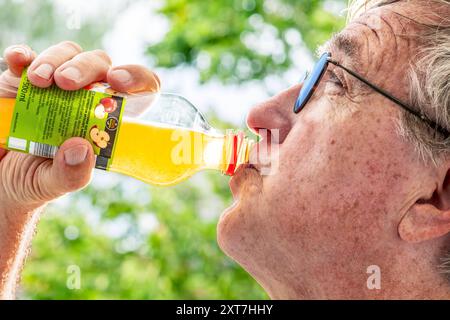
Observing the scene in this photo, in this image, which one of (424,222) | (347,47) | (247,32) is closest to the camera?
(424,222)

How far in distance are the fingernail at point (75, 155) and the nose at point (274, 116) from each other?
42 centimetres

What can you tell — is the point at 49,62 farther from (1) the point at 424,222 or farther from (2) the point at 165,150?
(1) the point at 424,222

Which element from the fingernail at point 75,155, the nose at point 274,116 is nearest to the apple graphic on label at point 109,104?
the fingernail at point 75,155

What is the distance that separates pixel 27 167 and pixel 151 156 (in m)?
0.36

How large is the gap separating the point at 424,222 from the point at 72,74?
0.86m

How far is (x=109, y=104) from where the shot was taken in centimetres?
142

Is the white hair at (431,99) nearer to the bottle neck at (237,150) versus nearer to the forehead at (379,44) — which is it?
the forehead at (379,44)

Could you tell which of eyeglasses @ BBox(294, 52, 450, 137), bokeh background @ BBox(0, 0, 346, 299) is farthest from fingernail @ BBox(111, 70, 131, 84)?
bokeh background @ BBox(0, 0, 346, 299)

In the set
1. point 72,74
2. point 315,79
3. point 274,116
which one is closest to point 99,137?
point 72,74

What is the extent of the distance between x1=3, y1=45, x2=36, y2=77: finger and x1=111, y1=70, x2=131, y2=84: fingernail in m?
0.20

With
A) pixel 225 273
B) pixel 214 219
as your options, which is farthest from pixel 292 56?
pixel 225 273

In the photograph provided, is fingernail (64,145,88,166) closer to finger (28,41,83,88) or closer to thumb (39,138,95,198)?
thumb (39,138,95,198)

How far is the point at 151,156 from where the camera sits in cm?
154

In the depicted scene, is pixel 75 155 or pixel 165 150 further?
pixel 165 150
